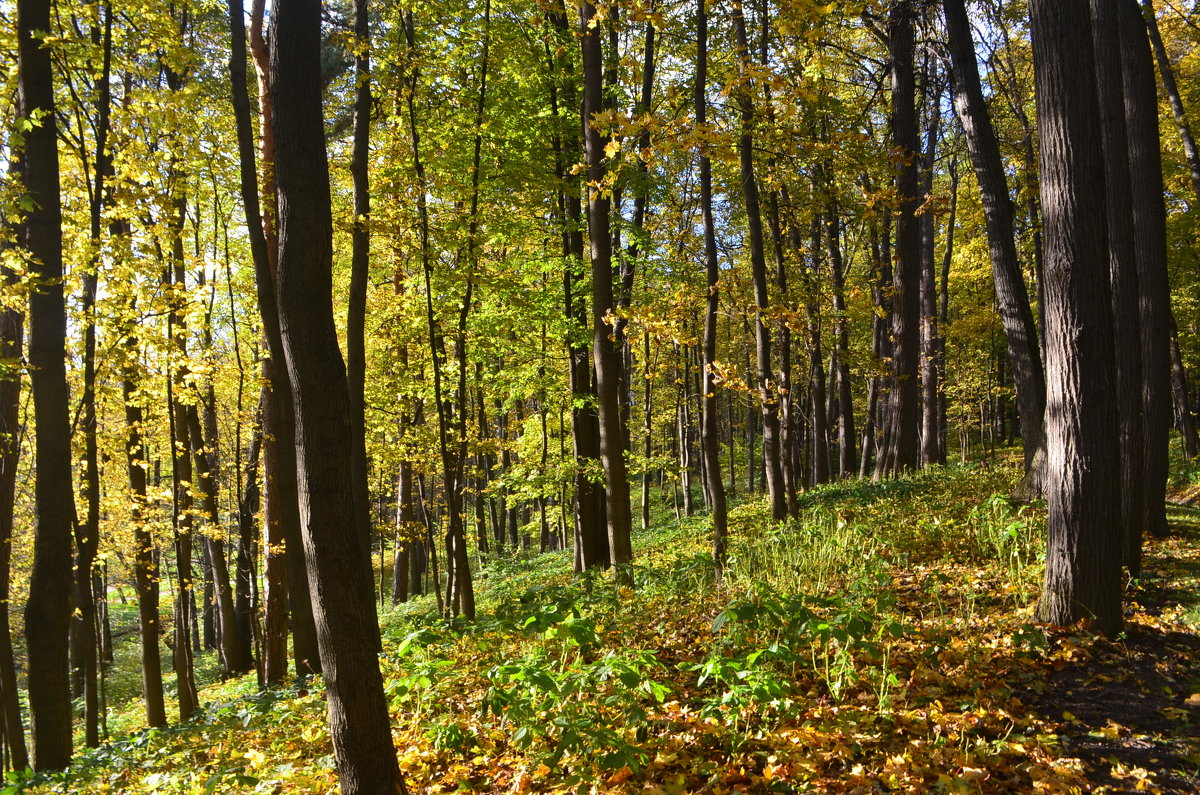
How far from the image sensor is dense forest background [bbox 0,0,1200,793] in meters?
4.14

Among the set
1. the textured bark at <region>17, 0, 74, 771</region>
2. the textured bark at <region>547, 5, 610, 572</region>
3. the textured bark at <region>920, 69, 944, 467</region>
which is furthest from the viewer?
the textured bark at <region>920, 69, 944, 467</region>

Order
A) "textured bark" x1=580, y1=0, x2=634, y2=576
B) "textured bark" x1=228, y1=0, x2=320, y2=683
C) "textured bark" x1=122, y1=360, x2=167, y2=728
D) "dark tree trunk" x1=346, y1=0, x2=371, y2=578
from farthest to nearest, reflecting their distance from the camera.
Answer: "textured bark" x1=122, y1=360, x2=167, y2=728 < "textured bark" x1=580, y1=0, x2=634, y2=576 < "dark tree trunk" x1=346, y1=0, x2=371, y2=578 < "textured bark" x1=228, y1=0, x2=320, y2=683

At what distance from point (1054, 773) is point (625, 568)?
17.2ft

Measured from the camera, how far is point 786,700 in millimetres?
3967

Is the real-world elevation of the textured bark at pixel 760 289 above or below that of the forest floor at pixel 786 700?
above

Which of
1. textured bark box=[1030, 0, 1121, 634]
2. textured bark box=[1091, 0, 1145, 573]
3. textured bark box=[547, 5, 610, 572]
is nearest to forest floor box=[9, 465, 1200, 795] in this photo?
textured bark box=[1030, 0, 1121, 634]

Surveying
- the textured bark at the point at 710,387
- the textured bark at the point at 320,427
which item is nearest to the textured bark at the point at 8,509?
the textured bark at the point at 320,427

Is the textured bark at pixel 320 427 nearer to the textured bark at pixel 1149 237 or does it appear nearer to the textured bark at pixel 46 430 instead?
the textured bark at pixel 46 430

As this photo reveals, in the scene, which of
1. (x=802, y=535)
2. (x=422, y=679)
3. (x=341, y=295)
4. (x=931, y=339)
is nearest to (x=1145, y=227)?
(x=802, y=535)

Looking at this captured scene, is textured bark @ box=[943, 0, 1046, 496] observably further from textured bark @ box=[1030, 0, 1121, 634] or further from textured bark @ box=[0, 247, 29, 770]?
textured bark @ box=[0, 247, 29, 770]

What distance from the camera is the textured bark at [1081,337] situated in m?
4.92

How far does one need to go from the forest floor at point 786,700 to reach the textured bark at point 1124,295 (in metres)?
0.67

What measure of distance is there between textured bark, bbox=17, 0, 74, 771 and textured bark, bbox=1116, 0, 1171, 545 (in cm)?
1148

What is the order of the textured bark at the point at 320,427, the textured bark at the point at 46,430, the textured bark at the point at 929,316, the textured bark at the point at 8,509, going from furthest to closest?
the textured bark at the point at 929,316 → the textured bark at the point at 8,509 → the textured bark at the point at 46,430 → the textured bark at the point at 320,427
